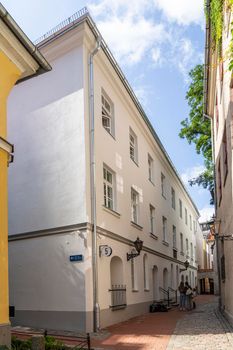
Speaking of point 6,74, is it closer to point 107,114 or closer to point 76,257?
point 76,257

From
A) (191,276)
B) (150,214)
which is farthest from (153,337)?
(191,276)

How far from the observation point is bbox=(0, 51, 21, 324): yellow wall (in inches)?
313

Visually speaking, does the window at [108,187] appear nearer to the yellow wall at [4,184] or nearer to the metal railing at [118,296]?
the metal railing at [118,296]

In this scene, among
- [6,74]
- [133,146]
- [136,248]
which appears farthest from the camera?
[133,146]

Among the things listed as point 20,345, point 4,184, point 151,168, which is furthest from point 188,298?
point 4,184

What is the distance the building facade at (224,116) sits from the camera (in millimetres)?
10642

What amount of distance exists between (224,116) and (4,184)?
7554mm

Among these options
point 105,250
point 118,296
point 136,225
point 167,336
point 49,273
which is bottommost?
point 167,336

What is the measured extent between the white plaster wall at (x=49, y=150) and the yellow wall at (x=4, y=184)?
176 inches

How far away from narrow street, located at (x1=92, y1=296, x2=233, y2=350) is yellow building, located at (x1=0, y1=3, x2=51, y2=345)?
265 cm

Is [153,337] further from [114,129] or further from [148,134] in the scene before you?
[148,134]

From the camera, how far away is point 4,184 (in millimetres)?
8398

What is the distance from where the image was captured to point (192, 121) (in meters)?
23.4

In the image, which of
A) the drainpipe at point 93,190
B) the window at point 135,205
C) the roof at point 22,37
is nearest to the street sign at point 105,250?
the drainpipe at point 93,190
